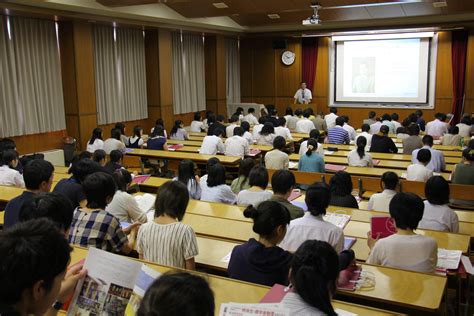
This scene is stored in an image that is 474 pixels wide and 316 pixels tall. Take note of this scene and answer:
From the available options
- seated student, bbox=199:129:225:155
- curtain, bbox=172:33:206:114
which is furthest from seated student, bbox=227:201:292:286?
curtain, bbox=172:33:206:114

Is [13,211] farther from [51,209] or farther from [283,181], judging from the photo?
[283,181]

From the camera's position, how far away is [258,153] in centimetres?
792

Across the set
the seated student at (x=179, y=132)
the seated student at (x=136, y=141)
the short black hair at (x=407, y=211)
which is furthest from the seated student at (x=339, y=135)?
the short black hair at (x=407, y=211)

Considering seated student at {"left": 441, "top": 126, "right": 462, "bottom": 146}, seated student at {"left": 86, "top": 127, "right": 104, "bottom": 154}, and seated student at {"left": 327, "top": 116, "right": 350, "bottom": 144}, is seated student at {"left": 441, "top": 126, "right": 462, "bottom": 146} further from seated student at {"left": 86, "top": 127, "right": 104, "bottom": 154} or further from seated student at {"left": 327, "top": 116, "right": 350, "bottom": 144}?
seated student at {"left": 86, "top": 127, "right": 104, "bottom": 154}

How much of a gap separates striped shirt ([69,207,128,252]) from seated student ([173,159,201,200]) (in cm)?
190

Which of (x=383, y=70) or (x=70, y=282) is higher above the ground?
(x=383, y=70)

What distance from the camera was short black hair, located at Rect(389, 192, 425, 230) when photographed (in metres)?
2.98

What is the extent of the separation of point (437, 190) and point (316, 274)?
7.89ft

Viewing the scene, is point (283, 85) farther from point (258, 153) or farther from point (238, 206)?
point (238, 206)

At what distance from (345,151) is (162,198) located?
5505 mm

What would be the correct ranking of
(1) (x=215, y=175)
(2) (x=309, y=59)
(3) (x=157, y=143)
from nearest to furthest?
(1) (x=215, y=175) < (3) (x=157, y=143) < (2) (x=309, y=59)

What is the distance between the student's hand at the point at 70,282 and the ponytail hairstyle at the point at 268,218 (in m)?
1.02

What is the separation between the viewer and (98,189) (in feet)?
9.70

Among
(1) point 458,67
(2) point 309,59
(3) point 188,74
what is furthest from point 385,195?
(2) point 309,59
